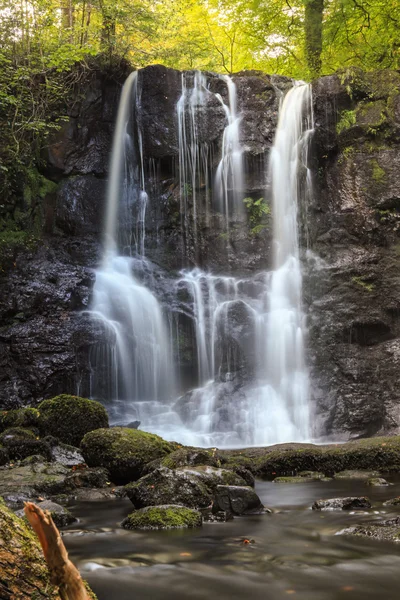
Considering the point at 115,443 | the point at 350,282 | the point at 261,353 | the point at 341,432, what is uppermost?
the point at 350,282

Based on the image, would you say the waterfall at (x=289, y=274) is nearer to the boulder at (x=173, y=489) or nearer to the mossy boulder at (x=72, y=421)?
the mossy boulder at (x=72, y=421)

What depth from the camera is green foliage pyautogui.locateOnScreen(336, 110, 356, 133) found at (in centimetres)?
1551

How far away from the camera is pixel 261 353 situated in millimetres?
13719

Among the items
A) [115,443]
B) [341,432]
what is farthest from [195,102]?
[115,443]

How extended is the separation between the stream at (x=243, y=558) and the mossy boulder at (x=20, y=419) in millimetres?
4154

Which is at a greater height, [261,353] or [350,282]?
[350,282]

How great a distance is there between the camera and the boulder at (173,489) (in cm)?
580

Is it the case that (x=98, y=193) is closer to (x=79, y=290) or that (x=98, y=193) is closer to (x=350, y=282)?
(x=79, y=290)

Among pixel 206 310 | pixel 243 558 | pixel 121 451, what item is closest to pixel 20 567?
pixel 243 558

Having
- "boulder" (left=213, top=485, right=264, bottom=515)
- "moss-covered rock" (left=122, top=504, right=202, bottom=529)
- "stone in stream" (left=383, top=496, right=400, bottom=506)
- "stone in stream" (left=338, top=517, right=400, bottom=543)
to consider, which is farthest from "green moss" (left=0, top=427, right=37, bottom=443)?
"stone in stream" (left=338, top=517, right=400, bottom=543)

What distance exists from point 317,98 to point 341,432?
31.1ft

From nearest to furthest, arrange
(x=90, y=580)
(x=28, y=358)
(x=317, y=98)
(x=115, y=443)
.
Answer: (x=90, y=580)
(x=115, y=443)
(x=28, y=358)
(x=317, y=98)

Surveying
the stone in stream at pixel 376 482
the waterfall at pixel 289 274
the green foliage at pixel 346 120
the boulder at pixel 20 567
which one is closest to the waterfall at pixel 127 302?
the waterfall at pixel 289 274

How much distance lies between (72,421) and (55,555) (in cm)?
813
